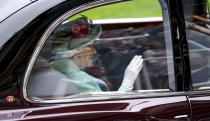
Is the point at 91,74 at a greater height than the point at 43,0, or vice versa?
the point at 43,0

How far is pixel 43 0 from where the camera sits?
263cm

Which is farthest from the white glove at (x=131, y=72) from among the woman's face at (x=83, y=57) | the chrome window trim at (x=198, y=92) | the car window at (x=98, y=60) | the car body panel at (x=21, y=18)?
the car body panel at (x=21, y=18)

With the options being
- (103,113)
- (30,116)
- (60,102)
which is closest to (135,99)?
(103,113)

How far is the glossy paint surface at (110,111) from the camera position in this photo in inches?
100

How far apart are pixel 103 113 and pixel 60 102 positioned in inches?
9.0

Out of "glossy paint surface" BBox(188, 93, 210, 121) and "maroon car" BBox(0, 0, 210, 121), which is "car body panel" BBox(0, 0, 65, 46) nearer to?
"maroon car" BBox(0, 0, 210, 121)

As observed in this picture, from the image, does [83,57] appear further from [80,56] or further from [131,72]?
[131,72]

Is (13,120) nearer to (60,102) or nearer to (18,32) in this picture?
(60,102)

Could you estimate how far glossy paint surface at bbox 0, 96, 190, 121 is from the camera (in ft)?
8.34

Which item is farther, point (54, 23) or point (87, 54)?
point (87, 54)

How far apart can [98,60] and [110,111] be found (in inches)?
20.7

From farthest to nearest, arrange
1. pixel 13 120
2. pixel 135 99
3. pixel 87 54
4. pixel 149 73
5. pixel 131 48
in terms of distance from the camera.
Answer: pixel 149 73 < pixel 131 48 < pixel 87 54 < pixel 135 99 < pixel 13 120

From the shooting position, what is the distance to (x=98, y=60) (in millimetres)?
3084

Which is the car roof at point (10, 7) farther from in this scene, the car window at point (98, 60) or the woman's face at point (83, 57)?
the woman's face at point (83, 57)
